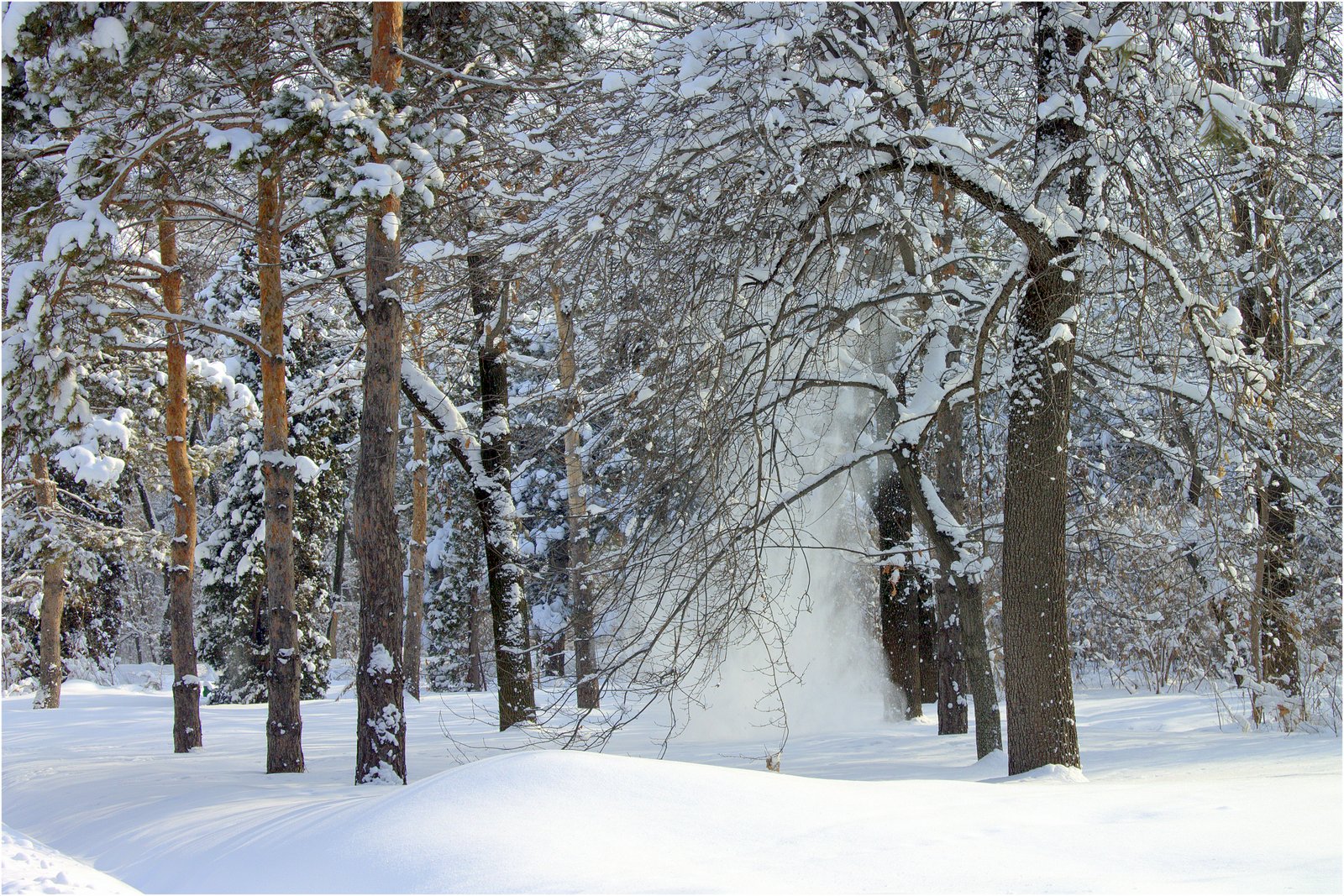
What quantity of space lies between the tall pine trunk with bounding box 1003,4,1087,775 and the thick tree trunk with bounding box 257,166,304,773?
686cm

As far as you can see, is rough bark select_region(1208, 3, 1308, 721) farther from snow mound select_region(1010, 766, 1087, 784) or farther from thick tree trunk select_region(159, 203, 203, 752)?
thick tree trunk select_region(159, 203, 203, 752)

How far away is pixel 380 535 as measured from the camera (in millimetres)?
8773

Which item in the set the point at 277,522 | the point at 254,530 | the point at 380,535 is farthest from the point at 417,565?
the point at 380,535

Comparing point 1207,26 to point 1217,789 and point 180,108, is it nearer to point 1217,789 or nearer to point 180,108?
point 1217,789

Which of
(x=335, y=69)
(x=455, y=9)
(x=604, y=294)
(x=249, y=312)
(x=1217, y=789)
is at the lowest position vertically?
(x=1217, y=789)

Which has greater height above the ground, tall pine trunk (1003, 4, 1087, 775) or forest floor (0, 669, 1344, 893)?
tall pine trunk (1003, 4, 1087, 775)

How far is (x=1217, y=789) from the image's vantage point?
5.56m

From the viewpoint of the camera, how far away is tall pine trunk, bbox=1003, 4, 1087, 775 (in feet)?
23.4

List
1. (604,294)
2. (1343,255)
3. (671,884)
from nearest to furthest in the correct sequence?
(671,884) → (604,294) → (1343,255)

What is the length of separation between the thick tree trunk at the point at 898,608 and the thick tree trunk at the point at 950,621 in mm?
1492

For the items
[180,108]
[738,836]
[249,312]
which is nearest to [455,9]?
[180,108]

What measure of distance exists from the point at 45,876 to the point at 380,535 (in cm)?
410

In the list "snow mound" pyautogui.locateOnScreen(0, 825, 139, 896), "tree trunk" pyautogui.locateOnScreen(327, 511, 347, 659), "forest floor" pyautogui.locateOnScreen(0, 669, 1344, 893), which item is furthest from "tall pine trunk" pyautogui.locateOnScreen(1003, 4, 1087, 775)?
"tree trunk" pyautogui.locateOnScreen(327, 511, 347, 659)

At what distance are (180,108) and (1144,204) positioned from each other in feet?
26.6
